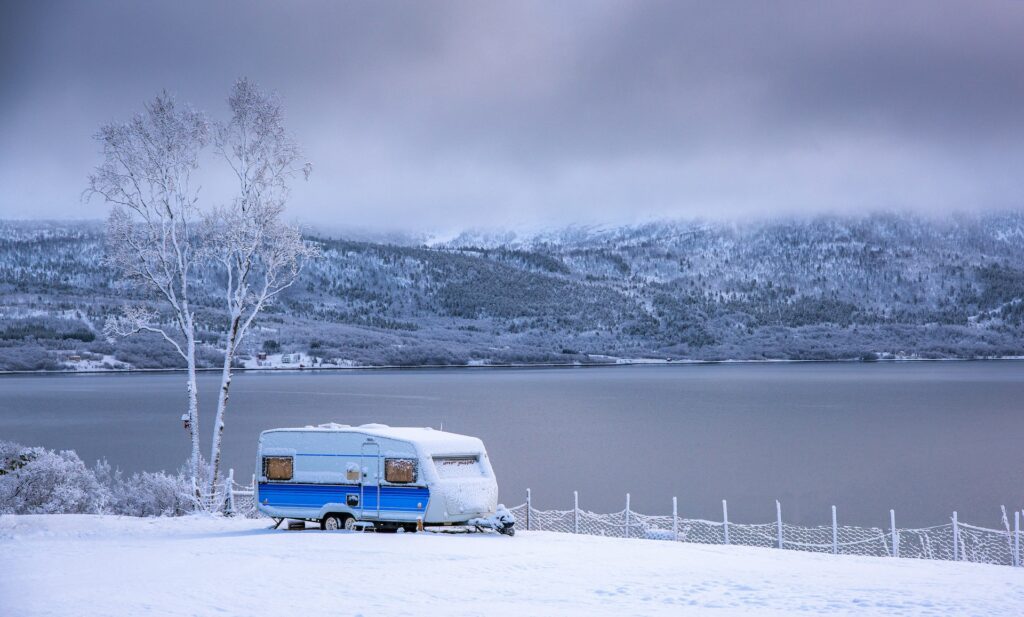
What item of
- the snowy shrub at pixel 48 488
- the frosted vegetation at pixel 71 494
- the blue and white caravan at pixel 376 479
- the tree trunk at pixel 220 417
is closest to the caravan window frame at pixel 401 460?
the blue and white caravan at pixel 376 479

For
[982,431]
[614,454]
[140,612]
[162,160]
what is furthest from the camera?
[982,431]

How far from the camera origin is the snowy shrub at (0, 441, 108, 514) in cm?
3061

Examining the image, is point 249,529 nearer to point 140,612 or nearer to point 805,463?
point 140,612

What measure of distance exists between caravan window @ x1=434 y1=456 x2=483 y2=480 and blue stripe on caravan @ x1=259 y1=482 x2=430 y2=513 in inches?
26.1

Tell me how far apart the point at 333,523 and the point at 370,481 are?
155 centimetres

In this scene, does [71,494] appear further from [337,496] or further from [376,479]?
[376,479]

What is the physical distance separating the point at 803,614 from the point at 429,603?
4955 mm

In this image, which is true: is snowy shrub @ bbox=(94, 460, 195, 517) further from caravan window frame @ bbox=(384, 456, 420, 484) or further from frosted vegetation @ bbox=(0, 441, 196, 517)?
caravan window frame @ bbox=(384, 456, 420, 484)

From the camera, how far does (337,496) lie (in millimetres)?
21859

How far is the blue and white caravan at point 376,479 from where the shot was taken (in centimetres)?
2134

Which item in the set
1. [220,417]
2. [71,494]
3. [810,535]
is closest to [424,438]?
[220,417]

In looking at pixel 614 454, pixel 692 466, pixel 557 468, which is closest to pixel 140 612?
pixel 557 468

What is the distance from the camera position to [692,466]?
59125 mm

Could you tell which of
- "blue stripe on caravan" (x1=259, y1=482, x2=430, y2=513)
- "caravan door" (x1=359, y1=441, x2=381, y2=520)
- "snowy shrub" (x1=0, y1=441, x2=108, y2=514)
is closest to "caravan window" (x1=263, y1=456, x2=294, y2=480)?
"blue stripe on caravan" (x1=259, y1=482, x2=430, y2=513)
